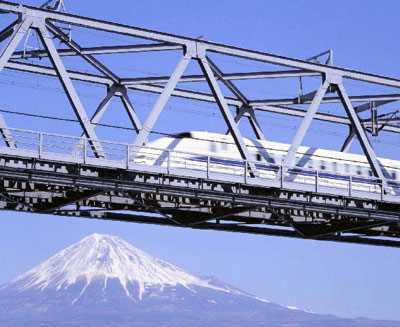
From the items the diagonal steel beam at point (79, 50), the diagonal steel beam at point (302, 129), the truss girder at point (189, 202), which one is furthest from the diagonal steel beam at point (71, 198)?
the diagonal steel beam at point (302, 129)

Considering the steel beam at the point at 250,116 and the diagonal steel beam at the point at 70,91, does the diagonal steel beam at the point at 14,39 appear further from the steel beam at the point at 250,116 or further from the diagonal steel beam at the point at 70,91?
the steel beam at the point at 250,116

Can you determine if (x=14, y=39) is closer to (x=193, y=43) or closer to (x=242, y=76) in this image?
(x=193, y=43)

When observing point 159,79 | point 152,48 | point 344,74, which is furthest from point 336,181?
point 152,48

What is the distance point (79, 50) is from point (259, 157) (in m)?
16.4

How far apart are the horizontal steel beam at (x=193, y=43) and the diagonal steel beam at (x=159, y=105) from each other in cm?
100


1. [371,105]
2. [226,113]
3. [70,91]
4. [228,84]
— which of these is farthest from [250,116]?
[70,91]

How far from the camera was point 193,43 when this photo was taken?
4534 cm

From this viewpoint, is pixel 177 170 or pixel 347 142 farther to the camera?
pixel 347 142

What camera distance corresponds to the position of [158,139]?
177ft

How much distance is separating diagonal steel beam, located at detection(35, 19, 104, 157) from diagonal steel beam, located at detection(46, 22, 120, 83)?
2.50 feet

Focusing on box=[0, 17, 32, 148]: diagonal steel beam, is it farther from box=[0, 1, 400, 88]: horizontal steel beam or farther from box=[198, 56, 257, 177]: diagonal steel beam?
box=[198, 56, 257, 177]: diagonal steel beam

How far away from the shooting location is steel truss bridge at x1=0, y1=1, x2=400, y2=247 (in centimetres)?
4106

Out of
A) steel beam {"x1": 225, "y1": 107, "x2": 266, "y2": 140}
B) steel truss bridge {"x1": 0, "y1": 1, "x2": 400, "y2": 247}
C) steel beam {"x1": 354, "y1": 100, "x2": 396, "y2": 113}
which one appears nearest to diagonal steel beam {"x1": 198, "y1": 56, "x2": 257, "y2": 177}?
steel truss bridge {"x1": 0, "y1": 1, "x2": 400, "y2": 247}

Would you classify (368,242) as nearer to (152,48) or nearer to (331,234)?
(331,234)
